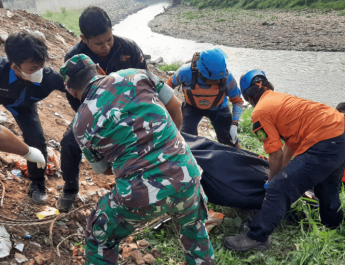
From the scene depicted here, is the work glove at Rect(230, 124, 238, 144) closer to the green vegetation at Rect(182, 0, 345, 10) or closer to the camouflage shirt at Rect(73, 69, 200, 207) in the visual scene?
the camouflage shirt at Rect(73, 69, 200, 207)

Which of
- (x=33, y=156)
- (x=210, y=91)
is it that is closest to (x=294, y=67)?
(x=210, y=91)

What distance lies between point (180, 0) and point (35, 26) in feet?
114

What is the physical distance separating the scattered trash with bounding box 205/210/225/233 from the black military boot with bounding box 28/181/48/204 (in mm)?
1513

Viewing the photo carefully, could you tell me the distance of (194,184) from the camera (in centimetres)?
175

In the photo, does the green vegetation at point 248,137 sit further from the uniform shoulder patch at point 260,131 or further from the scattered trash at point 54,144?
the scattered trash at point 54,144

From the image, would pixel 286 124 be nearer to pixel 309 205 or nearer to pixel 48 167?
pixel 309 205

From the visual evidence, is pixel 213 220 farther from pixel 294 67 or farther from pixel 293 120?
pixel 294 67

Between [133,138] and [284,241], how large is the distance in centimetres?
188

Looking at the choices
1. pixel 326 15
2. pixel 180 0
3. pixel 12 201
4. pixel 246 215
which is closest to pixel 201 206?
pixel 246 215

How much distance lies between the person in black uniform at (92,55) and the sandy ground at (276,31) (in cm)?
1038

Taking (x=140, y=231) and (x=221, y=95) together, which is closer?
(x=140, y=231)

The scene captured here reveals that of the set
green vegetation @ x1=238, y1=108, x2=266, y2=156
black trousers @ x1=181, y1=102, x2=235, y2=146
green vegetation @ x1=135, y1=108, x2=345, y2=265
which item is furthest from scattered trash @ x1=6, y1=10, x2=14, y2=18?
green vegetation @ x1=135, y1=108, x2=345, y2=265

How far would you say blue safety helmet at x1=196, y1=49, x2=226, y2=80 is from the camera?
345cm

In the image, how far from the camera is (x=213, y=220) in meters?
2.93
